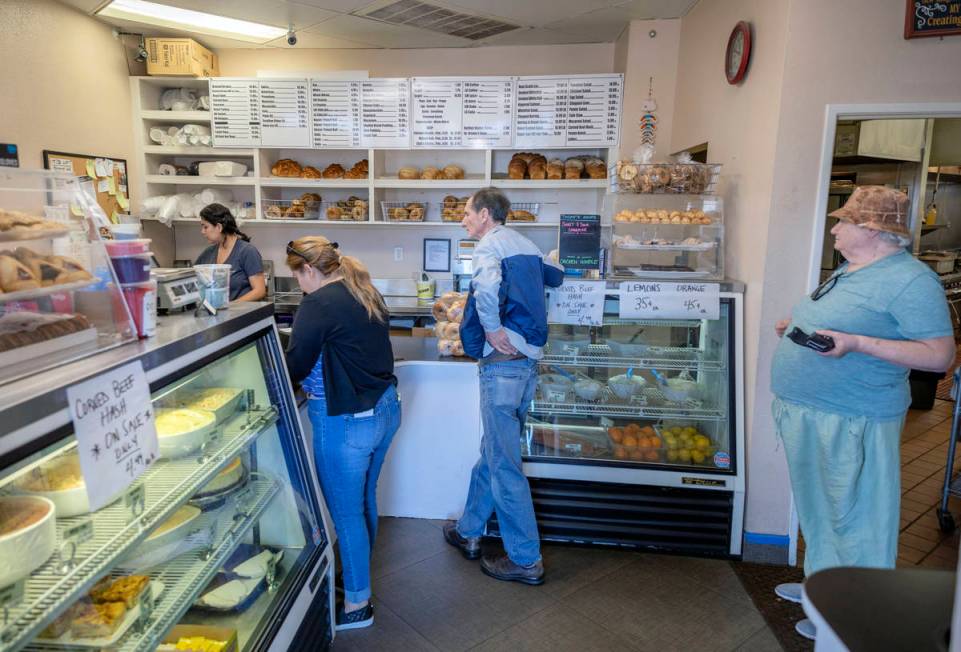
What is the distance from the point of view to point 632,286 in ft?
9.82

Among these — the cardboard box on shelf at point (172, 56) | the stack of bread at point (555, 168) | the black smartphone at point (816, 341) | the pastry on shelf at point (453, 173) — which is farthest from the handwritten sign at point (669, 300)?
the cardboard box on shelf at point (172, 56)

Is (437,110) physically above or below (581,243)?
above

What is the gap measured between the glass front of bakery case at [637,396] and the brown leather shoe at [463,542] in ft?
1.72

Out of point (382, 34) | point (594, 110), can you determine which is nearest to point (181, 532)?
point (594, 110)

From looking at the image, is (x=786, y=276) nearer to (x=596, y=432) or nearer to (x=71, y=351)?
(x=596, y=432)

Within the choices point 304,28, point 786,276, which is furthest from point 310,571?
point 304,28

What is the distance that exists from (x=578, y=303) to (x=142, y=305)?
6.77 ft

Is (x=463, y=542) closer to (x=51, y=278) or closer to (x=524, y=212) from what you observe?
(x=51, y=278)

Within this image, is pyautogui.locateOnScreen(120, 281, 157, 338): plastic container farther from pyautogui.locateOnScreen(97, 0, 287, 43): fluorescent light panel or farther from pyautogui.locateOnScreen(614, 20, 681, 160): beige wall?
pyautogui.locateOnScreen(614, 20, 681, 160): beige wall

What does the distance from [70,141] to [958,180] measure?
32.8 ft

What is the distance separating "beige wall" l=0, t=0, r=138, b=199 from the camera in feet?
11.5

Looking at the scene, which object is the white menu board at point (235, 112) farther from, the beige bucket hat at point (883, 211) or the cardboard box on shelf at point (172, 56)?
the beige bucket hat at point (883, 211)

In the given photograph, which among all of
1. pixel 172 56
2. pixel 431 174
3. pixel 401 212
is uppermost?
pixel 172 56

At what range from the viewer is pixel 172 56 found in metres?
4.50
